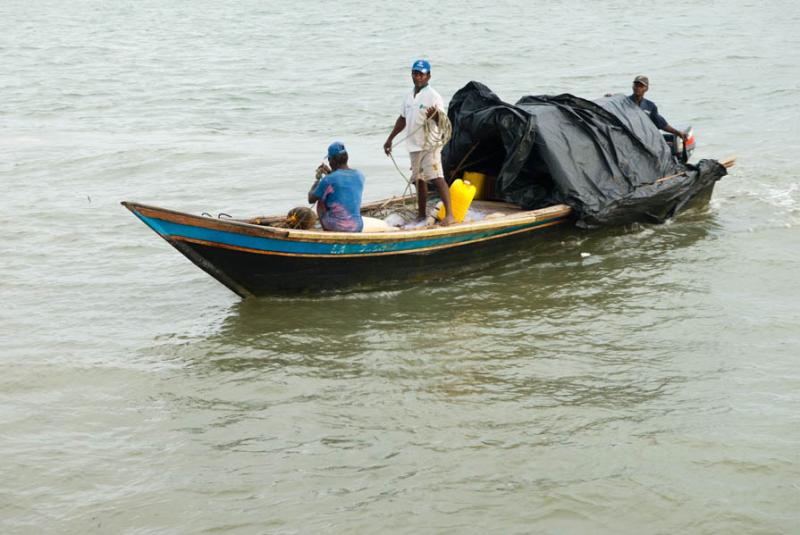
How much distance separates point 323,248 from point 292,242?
0.92 feet

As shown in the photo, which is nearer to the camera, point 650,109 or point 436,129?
point 436,129

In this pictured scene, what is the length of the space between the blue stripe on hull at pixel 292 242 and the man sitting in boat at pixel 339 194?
7.6 inches

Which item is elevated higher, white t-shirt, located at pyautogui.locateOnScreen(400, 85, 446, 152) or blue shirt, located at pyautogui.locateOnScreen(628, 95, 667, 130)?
white t-shirt, located at pyautogui.locateOnScreen(400, 85, 446, 152)

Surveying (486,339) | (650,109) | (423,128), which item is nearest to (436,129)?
(423,128)

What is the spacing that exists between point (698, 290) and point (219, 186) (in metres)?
6.59

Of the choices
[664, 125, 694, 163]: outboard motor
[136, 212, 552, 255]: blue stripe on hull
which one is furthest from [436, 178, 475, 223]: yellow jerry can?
[664, 125, 694, 163]: outboard motor

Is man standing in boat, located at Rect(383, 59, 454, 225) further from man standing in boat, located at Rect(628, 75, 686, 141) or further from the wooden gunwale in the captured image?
man standing in boat, located at Rect(628, 75, 686, 141)

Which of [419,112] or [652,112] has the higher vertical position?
[419,112]

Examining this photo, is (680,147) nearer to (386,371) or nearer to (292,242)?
(292,242)

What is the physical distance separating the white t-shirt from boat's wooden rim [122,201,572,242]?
30.6 inches

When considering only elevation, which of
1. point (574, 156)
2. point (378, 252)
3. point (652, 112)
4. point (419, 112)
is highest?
point (419, 112)

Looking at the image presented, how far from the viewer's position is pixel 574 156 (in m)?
9.10

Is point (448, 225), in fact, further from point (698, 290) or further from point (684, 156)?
point (684, 156)

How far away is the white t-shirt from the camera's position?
819cm
